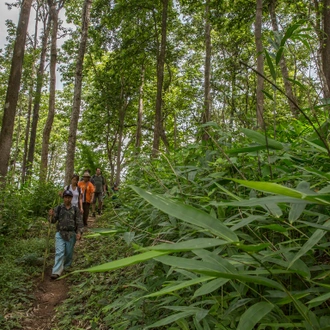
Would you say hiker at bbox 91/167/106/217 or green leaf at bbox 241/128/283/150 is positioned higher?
hiker at bbox 91/167/106/217

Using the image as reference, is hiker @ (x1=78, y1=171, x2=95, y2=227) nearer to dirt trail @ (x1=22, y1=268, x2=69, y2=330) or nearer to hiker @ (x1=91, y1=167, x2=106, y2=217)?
hiker @ (x1=91, y1=167, x2=106, y2=217)

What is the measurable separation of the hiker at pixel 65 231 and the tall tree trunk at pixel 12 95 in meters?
3.26

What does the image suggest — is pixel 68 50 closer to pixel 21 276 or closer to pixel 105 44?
pixel 105 44

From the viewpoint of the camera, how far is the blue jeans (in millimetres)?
5953

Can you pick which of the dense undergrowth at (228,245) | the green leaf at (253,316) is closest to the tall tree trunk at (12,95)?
the dense undergrowth at (228,245)

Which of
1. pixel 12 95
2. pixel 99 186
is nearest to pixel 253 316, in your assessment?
pixel 12 95

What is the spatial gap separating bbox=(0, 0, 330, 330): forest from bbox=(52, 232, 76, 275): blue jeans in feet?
0.81

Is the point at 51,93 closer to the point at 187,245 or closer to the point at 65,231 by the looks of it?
the point at 65,231

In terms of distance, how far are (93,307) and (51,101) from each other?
13323 millimetres

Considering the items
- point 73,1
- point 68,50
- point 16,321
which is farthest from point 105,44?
point 16,321

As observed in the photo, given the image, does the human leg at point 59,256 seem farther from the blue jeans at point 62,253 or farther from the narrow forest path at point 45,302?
the narrow forest path at point 45,302

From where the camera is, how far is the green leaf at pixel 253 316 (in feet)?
3.20


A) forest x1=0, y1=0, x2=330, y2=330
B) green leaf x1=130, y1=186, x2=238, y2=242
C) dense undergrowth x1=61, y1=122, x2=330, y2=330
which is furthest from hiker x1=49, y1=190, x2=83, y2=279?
green leaf x1=130, y1=186, x2=238, y2=242

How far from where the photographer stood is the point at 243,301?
55.6 inches
